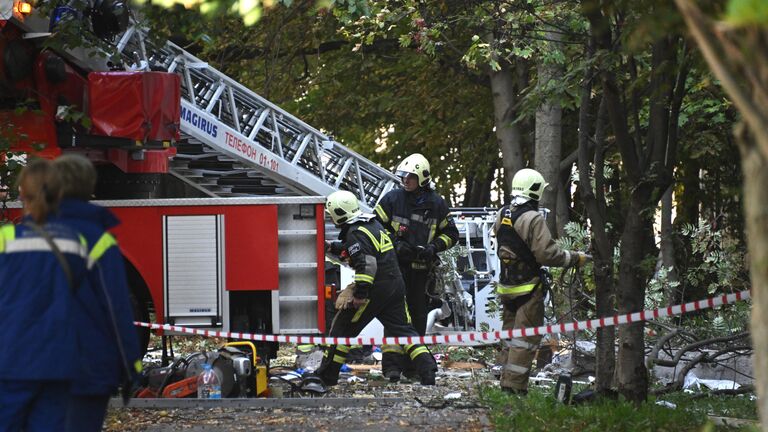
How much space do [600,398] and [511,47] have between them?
329 inches

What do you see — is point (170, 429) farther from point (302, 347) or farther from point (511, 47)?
point (511, 47)

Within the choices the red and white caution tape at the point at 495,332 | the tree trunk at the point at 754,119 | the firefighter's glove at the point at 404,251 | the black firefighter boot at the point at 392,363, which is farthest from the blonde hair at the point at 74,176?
the firefighter's glove at the point at 404,251

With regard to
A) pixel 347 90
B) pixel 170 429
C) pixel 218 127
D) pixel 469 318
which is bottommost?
pixel 170 429

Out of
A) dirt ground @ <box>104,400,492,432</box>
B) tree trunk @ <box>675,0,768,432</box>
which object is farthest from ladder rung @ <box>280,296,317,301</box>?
tree trunk @ <box>675,0,768,432</box>

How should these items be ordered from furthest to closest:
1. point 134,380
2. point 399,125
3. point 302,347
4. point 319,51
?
point 399,125 → point 319,51 → point 302,347 → point 134,380

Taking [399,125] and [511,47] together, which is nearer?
[511,47]

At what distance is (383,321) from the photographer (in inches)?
404

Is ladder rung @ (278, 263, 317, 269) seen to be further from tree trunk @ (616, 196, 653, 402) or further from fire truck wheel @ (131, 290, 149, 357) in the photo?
tree trunk @ (616, 196, 653, 402)

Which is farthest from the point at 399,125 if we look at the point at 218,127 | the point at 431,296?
the point at 431,296

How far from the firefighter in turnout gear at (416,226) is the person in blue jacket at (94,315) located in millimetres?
5990

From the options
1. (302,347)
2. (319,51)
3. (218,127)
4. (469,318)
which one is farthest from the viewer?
(319,51)

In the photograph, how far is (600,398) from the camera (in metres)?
8.26

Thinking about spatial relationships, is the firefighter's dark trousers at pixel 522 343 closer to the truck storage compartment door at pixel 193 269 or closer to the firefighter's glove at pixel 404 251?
the firefighter's glove at pixel 404 251

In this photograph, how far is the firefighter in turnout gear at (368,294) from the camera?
9.93 metres
